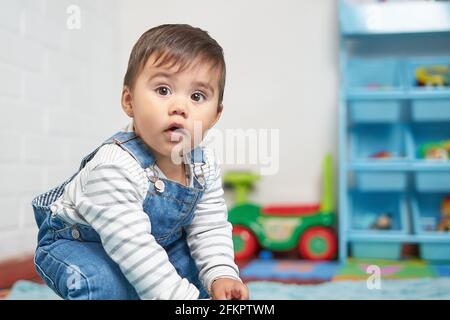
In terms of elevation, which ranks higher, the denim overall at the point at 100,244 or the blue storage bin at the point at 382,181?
the blue storage bin at the point at 382,181

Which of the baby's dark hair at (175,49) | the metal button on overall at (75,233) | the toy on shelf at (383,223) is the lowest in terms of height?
the metal button on overall at (75,233)

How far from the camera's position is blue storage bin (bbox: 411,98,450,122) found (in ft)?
4.79

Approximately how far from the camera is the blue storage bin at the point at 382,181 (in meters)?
1.56

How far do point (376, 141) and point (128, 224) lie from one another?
119 centimetres

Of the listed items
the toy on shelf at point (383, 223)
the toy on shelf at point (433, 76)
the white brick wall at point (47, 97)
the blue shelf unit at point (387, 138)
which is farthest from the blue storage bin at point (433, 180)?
the white brick wall at point (47, 97)

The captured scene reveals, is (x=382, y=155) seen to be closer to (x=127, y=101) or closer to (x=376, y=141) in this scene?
(x=376, y=141)

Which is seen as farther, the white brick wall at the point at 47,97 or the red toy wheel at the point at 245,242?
the red toy wheel at the point at 245,242

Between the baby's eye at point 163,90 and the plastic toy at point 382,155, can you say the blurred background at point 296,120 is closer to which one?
the plastic toy at point 382,155

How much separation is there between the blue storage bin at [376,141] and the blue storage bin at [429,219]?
138mm

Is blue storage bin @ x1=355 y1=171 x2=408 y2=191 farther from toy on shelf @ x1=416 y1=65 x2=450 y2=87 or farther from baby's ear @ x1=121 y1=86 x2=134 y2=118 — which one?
baby's ear @ x1=121 y1=86 x2=134 y2=118

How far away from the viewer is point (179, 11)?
68 cm

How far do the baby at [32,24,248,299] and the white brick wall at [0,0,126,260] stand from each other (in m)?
0.11
